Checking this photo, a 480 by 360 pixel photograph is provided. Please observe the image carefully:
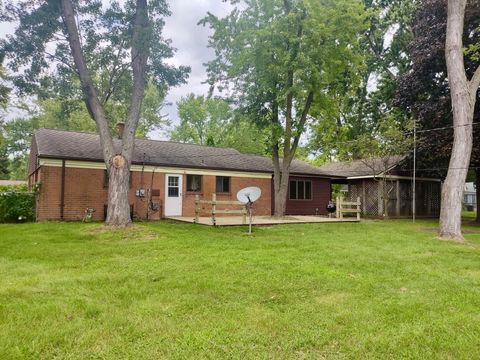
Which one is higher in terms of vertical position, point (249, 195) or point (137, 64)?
point (137, 64)

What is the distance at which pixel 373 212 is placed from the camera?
73.5ft

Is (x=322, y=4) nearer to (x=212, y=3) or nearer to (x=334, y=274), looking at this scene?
(x=212, y=3)

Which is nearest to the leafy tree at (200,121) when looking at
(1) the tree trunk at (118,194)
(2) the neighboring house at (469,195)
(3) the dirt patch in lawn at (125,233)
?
(1) the tree trunk at (118,194)

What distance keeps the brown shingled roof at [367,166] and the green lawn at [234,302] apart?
525 inches

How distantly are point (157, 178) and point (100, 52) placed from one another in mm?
5725

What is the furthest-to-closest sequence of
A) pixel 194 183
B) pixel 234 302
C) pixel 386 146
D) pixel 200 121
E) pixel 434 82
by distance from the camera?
1. pixel 200 121
2. pixel 386 146
3. pixel 434 82
4. pixel 194 183
5. pixel 234 302

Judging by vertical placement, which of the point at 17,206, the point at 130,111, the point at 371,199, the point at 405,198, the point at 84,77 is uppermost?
the point at 84,77

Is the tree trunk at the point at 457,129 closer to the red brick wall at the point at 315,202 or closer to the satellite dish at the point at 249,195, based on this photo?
the satellite dish at the point at 249,195

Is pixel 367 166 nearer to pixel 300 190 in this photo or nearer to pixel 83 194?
pixel 300 190

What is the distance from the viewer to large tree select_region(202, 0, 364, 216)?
14961 millimetres

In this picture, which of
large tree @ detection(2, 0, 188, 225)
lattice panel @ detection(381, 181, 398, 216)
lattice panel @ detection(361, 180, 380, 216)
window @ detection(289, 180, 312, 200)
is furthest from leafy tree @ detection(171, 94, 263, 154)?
large tree @ detection(2, 0, 188, 225)

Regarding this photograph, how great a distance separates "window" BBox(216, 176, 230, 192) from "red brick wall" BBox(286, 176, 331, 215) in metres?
4.24

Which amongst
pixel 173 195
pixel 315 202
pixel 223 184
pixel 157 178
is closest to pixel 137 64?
pixel 157 178

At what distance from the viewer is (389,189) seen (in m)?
21.9
